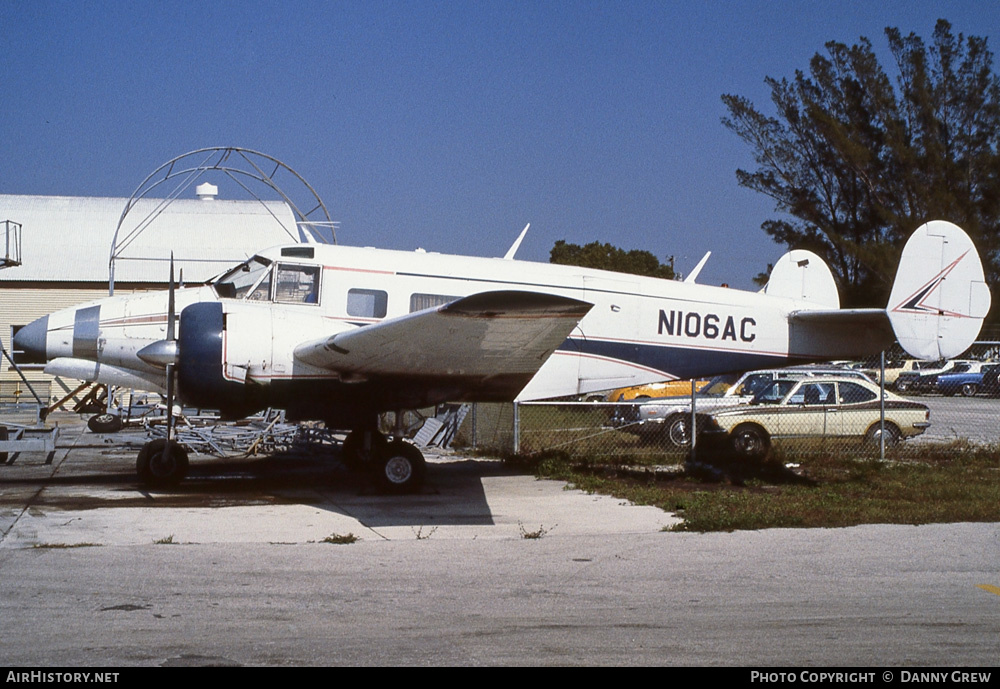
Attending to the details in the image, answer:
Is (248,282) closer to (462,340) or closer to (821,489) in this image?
(462,340)

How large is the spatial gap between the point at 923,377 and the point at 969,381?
7.09 ft

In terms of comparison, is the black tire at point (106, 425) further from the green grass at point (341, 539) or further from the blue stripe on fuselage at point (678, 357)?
the green grass at point (341, 539)

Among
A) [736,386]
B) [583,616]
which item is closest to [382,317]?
[583,616]

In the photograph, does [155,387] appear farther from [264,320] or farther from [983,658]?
[983,658]

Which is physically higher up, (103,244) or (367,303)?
(103,244)

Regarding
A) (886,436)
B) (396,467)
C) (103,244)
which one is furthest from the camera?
(103,244)

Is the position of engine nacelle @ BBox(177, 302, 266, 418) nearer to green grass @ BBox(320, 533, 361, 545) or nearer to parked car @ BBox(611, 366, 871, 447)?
green grass @ BBox(320, 533, 361, 545)

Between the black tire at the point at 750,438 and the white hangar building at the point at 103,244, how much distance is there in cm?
2067

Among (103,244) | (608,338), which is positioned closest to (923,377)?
(608,338)

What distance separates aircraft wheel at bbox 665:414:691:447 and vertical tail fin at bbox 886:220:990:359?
5.54 m

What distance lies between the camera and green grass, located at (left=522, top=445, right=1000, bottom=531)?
9.98 meters

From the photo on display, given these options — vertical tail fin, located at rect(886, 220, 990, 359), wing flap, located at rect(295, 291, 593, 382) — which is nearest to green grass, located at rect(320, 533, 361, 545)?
wing flap, located at rect(295, 291, 593, 382)

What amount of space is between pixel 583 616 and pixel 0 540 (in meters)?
5.70

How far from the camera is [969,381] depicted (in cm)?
3744
